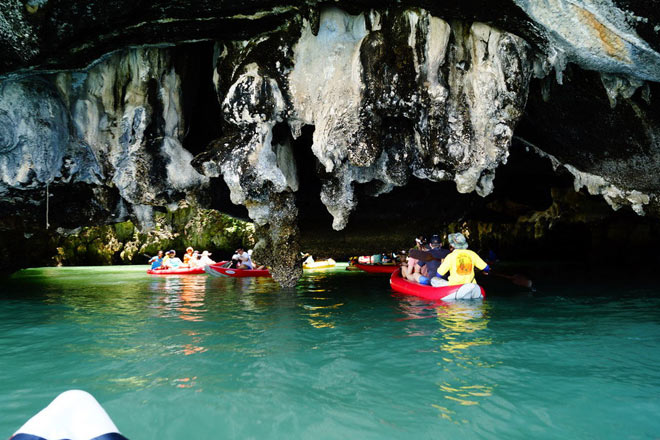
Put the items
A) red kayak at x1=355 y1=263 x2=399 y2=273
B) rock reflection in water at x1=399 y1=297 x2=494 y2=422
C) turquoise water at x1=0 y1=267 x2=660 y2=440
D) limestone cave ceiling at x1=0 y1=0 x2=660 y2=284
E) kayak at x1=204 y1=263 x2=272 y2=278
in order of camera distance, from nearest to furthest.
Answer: turquoise water at x1=0 y1=267 x2=660 y2=440 < rock reflection in water at x1=399 y1=297 x2=494 y2=422 < limestone cave ceiling at x1=0 y1=0 x2=660 y2=284 < kayak at x1=204 y1=263 x2=272 y2=278 < red kayak at x1=355 y1=263 x2=399 y2=273

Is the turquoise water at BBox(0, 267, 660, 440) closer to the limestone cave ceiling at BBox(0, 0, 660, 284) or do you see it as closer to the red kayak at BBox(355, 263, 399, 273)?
the limestone cave ceiling at BBox(0, 0, 660, 284)

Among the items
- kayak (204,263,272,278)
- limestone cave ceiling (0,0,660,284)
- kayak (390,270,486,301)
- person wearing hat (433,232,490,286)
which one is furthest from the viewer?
kayak (204,263,272,278)

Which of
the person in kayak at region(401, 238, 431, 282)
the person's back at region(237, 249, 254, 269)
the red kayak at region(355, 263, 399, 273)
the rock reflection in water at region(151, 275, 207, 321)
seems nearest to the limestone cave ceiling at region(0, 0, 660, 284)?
the rock reflection in water at region(151, 275, 207, 321)

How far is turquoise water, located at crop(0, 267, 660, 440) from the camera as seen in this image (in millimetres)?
2955

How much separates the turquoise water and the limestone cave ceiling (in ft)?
7.51

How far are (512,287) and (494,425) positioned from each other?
31.0ft

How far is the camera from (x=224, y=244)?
2719 centimetres

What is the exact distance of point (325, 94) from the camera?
21.7 feet

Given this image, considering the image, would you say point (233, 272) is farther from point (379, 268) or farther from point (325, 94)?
point (325, 94)

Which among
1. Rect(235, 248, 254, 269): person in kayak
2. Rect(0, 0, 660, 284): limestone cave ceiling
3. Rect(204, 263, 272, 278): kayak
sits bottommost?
Rect(204, 263, 272, 278): kayak

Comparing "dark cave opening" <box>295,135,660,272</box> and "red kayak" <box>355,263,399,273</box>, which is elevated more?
"dark cave opening" <box>295,135,660,272</box>

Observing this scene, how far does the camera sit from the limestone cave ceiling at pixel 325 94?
16.9 feet

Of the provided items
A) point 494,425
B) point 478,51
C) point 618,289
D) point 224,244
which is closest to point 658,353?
point 494,425

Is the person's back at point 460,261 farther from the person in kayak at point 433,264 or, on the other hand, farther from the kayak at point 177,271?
the kayak at point 177,271
